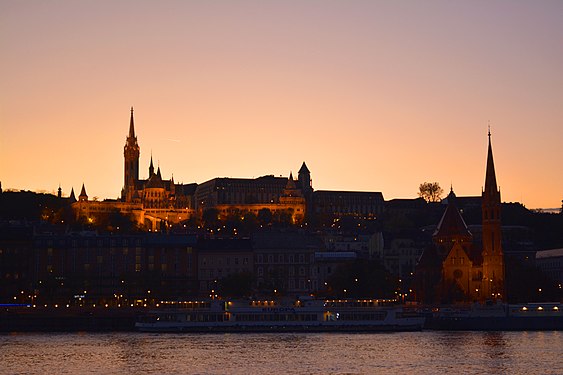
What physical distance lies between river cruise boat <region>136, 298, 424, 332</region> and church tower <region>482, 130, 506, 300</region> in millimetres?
36975

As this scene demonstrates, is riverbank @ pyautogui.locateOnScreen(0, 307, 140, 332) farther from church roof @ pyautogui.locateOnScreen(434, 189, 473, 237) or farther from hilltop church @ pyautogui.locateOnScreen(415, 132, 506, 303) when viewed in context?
church roof @ pyautogui.locateOnScreen(434, 189, 473, 237)

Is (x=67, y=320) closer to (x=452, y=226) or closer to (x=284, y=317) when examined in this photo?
(x=284, y=317)

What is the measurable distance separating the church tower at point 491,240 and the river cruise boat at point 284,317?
121ft

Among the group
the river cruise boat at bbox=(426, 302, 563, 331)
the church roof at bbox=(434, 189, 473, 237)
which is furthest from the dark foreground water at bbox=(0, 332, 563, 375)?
the church roof at bbox=(434, 189, 473, 237)

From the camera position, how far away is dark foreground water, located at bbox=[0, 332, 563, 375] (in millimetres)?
83938

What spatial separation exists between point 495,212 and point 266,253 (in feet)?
120

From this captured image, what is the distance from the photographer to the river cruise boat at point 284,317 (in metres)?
123

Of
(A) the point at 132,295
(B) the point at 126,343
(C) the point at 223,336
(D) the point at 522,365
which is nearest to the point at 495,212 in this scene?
(A) the point at 132,295

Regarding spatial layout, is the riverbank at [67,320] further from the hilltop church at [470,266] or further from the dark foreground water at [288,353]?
the hilltop church at [470,266]

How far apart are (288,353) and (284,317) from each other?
89.6 feet

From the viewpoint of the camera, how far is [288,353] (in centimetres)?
9581

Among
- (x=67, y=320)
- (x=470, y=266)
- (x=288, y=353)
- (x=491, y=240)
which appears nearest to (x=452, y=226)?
(x=470, y=266)

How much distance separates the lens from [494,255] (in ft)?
545

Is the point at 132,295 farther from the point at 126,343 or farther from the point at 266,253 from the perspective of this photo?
the point at 126,343
